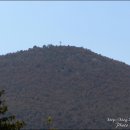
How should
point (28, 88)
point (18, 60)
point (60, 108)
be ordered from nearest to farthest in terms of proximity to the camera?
1. point (60, 108)
2. point (28, 88)
3. point (18, 60)

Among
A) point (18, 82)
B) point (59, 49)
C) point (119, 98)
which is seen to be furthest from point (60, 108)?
point (59, 49)

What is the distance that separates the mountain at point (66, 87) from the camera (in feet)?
165

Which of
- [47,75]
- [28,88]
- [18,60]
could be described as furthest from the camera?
[18,60]

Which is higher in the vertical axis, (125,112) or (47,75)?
(47,75)

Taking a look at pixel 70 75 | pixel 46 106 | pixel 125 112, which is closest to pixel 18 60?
pixel 70 75

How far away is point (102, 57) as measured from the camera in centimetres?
8206

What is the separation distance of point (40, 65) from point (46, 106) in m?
19.3

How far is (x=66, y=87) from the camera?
214 feet

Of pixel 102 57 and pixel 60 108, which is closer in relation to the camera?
pixel 60 108

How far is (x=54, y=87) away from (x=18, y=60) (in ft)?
46.3

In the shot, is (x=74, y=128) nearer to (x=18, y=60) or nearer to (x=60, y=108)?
(x=60, y=108)

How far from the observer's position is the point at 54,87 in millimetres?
65438

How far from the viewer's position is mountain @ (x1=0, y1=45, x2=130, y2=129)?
1986 inches

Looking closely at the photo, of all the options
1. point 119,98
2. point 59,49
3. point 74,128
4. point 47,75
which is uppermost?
point 59,49
